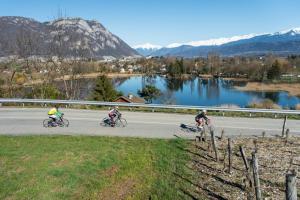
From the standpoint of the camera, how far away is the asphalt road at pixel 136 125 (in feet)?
69.9

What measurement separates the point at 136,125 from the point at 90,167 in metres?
8.43

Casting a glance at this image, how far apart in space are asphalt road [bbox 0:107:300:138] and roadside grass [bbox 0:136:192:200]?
159cm

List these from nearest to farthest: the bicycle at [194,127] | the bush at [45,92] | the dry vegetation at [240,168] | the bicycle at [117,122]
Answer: the dry vegetation at [240,168] → the bicycle at [194,127] → the bicycle at [117,122] → the bush at [45,92]

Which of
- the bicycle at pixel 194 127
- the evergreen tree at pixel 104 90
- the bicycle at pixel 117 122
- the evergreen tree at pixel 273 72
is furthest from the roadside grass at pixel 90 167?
the evergreen tree at pixel 273 72

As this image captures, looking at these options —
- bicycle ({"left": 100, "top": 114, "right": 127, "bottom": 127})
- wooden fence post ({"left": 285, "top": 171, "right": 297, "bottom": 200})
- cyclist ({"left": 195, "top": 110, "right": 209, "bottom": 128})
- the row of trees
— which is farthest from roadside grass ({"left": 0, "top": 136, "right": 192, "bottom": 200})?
the row of trees

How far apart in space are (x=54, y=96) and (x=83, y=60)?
21.2ft

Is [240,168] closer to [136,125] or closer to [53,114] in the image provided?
[136,125]

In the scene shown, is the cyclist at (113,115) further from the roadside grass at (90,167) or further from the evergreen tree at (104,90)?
the evergreen tree at (104,90)

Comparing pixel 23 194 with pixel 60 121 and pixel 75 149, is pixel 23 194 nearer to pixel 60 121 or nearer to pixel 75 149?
pixel 75 149

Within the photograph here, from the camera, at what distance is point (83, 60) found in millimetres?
43656

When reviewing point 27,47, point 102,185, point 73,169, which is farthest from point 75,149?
point 27,47

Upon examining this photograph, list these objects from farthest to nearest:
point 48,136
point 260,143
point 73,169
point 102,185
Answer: point 48,136 → point 260,143 → point 73,169 → point 102,185

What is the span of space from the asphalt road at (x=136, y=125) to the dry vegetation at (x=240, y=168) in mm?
2531

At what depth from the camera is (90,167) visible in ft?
49.3
